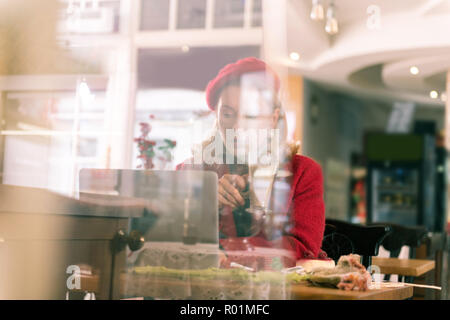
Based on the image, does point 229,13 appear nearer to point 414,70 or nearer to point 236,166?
point 236,166

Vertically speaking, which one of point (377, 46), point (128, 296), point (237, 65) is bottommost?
point (128, 296)

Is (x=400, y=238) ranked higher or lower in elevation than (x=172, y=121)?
lower

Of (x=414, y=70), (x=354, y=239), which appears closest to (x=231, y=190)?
(x=354, y=239)

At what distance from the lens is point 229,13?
1.37 m

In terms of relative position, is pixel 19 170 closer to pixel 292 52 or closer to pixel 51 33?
pixel 51 33

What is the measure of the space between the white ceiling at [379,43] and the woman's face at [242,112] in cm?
422

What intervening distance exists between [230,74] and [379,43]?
552cm

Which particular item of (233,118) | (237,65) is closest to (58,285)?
(233,118)

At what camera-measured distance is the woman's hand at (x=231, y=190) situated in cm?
130

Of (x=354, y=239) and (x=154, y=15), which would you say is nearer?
(x=154, y=15)

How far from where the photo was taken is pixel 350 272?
4.46 ft

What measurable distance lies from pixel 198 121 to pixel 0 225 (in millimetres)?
508
